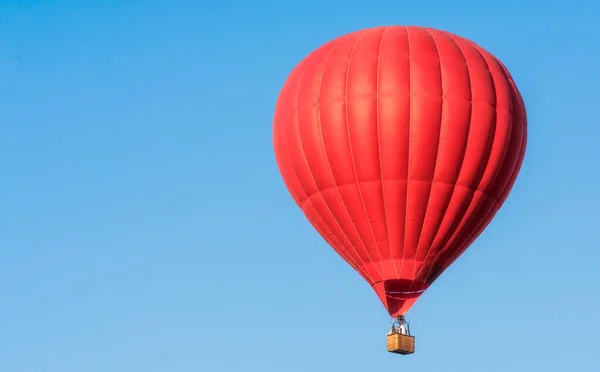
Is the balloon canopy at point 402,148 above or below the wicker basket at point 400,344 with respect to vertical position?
above

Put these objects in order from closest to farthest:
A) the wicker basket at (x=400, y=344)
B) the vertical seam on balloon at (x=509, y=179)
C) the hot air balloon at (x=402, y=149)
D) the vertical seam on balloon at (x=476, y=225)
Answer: the hot air balloon at (x=402, y=149) → the wicker basket at (x=400, y=344) → the vertical seam on balloon at (x=476, y=225) → the vertical seam on balloon at (x=509, y=179)

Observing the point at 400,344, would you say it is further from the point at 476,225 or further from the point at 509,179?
the point at 509,179

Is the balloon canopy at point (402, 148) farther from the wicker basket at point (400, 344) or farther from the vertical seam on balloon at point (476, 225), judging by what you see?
the wicker basket at point (400, 344)

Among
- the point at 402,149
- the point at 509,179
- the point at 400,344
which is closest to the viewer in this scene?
the point at 402,149

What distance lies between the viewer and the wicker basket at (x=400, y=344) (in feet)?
163

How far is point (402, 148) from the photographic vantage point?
49250mm

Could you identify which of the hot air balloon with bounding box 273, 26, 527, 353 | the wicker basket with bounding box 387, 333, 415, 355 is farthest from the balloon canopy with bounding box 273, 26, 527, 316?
the wicker basket with bounding box 387, 333, 415, 355

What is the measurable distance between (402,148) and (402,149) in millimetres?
27

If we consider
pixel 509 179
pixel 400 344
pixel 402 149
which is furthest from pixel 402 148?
pixel 400 344

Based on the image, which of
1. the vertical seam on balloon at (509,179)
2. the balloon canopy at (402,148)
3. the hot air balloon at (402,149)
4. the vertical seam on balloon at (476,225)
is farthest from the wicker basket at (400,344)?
the vertical seam on balloon at (509,179)

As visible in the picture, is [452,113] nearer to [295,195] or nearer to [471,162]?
[471,162]

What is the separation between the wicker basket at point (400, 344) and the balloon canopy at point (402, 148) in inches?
35.9

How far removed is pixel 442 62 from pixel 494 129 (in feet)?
7.58

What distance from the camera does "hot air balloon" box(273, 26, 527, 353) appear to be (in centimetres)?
4931
